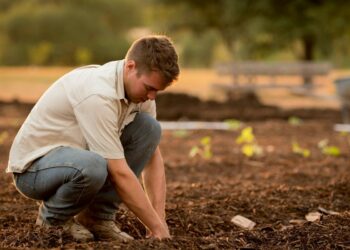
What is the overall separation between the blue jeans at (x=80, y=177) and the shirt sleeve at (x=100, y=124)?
0.08 meters

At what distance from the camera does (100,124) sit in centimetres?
375

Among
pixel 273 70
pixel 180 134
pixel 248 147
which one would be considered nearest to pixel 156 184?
pixel 248 147

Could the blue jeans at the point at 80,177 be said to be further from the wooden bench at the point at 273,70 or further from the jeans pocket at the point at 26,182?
the wooden bench at the point at 273,70

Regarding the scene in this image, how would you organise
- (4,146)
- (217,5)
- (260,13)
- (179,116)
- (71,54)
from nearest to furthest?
(4,146)
(179,116)
(260,13)
(217,5)
(71,54)

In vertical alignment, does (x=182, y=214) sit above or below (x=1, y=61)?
above

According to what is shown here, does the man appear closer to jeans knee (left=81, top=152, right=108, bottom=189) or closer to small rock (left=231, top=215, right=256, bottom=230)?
jeans knee (left=81, top=152, right=108, bottom=189)

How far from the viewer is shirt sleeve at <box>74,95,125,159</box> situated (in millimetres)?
3746

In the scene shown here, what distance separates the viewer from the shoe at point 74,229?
166 inches

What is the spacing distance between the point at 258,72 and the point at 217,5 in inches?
396

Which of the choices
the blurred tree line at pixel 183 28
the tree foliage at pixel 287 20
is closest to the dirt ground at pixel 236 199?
the tree foliage at pixel 287 20

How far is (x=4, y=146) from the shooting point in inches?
372

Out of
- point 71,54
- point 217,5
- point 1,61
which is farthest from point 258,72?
point 1,61

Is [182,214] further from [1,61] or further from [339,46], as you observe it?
[1,61]

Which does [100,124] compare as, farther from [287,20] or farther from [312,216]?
[287,20]
